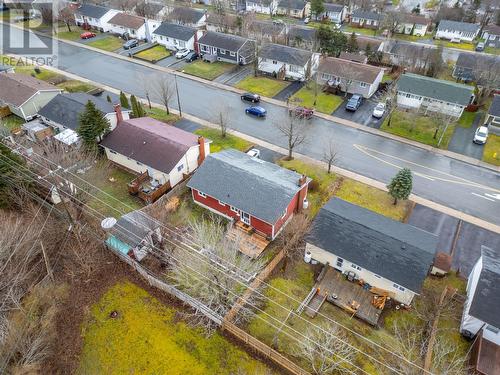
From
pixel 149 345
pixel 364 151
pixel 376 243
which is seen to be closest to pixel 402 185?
pixel 376 243

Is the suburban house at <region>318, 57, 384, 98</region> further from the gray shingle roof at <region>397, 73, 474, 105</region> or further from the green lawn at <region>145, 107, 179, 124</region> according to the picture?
the green lawn at <region>145, 107, 179, 124</region>

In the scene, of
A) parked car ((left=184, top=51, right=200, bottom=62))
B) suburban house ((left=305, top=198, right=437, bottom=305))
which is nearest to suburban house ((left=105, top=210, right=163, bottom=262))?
suburban house ((left=305, top=198, right=437, bottom=305))

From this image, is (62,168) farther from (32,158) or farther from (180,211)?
(180,211)

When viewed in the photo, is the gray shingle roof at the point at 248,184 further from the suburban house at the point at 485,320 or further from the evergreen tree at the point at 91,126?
the suburban house at the point at 485,320

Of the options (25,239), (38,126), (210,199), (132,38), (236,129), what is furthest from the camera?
(132,38)

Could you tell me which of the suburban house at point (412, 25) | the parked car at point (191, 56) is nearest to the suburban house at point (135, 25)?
the parked car at point (191, 56)

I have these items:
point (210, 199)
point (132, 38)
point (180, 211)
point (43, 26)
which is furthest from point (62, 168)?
point (43, 26)
